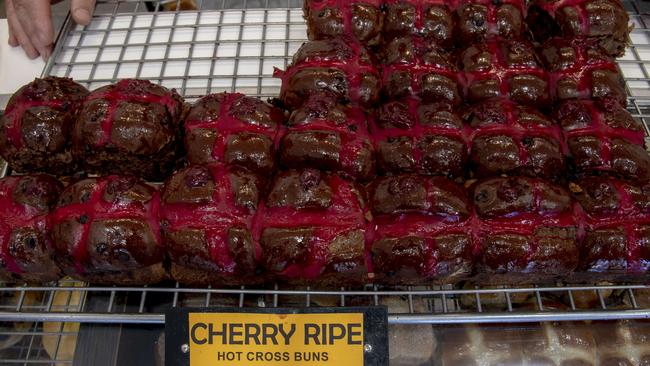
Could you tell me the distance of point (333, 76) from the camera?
1.68 meters

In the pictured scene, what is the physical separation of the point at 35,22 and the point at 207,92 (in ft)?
2.57

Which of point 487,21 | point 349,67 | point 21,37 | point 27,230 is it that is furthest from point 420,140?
point 21,37

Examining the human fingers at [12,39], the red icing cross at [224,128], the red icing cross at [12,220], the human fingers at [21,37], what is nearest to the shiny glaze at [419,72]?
the red icing cross at [224,128]

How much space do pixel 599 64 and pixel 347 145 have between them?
36.9 inches

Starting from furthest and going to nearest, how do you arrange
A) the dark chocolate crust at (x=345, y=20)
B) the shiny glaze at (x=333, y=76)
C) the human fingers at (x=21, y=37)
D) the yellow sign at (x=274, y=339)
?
the human fingers at (x=21, y=37), the dark chocolate crust at (x=345, y=20), the shiny glaze at (x=333, y=76), the yellow sign at (x=274, y=339)

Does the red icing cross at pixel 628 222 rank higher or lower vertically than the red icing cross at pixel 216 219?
lower

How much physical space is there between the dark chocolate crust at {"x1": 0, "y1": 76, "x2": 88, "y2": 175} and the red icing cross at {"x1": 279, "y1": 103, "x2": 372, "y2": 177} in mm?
667

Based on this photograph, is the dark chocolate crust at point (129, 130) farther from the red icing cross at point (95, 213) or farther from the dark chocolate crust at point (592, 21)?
the dark chocolate crust at point (592, 21)

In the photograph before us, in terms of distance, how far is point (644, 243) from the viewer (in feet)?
4.74

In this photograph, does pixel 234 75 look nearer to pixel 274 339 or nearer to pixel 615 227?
pixel 274 339

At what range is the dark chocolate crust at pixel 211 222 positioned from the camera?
1396mm

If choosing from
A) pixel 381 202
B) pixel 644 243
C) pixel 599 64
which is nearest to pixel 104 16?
pixel 381 202

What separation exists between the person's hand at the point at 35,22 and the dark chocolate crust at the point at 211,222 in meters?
Result: 1.19

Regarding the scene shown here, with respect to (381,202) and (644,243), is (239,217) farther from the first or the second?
(644,243)
